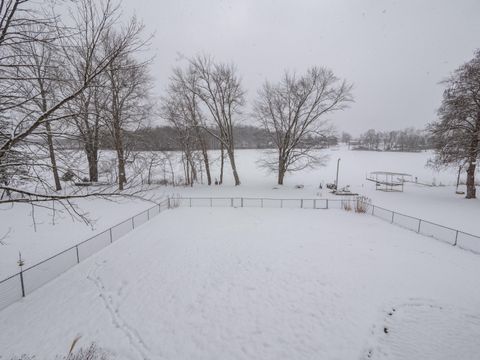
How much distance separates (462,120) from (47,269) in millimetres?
30665

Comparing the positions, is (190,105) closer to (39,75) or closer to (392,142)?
(39,75)

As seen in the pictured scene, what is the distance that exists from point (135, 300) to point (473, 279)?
11.8 metres

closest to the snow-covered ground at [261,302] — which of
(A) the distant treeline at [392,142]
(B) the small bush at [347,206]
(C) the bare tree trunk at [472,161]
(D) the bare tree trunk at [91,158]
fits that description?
(D) the bare tree trunk at [91,158]

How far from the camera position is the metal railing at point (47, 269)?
682cm

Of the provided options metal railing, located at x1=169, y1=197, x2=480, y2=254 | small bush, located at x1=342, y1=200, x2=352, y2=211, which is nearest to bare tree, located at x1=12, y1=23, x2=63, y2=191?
metal railing, located at x1=169, y1=197, x2=480, y2=254

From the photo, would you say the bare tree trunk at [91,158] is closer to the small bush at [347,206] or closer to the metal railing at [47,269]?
the metal railing at [47,269]

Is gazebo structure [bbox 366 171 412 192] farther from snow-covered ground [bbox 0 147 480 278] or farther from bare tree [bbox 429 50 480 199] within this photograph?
bare tree [bbox 429 50 480 199]

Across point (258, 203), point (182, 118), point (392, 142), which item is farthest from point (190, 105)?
point (392, 142)

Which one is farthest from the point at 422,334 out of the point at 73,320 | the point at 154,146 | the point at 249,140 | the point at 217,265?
the point at 249,140

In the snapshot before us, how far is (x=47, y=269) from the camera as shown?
26.7ft

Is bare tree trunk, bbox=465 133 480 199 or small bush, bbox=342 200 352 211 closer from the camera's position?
small bush, bbox=342 200 352 211

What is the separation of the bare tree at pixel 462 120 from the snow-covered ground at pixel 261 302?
1362cm

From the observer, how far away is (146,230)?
42.6ft

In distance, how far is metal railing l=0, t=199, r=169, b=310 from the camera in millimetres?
6824
